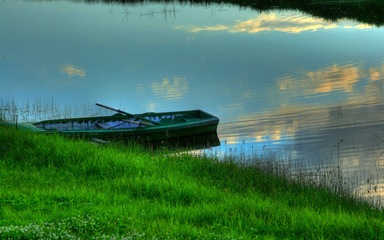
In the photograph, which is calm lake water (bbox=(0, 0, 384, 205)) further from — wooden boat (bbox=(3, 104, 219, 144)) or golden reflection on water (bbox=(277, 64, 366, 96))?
wooden boat (bbox=(3, 104, 219, 144))

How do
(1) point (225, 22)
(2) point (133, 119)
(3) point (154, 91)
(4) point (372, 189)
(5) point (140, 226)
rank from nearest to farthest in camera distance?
(5) point (140, 226)
(4) point (372, 189)
(2) point (133, 119)
(3) point (154, 91)
(1) point (225, 22)

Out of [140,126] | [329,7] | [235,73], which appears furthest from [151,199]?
[329,7]

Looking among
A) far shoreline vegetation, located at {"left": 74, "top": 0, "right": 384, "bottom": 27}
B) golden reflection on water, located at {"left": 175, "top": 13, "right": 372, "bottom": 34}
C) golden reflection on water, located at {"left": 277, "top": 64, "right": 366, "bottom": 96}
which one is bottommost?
golden reflection on water, located at {"left": 277, "top": 64, "right": 366, "bottom": 96}

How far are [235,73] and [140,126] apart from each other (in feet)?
36.6

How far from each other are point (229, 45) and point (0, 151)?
24617mm

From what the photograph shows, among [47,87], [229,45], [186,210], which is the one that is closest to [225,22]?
[229,45]

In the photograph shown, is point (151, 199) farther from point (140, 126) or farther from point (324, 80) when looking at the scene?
point (324, 80)

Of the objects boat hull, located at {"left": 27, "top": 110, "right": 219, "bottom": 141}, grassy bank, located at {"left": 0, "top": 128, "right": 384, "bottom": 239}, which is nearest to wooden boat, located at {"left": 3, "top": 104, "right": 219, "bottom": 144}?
boat hull, located at {"left": 27, "top": 110, "right": 219, "bottom": 141}

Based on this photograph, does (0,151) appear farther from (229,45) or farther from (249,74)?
(229,45)

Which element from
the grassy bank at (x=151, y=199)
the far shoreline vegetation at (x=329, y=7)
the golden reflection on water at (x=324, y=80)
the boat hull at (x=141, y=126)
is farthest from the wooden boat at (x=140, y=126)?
the far shoreline vegetation at (x=329, y=7)

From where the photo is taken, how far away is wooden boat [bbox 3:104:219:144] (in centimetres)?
1911

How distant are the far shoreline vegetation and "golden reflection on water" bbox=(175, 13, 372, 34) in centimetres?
133

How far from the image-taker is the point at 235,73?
30.3 m

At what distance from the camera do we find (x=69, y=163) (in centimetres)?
1326
